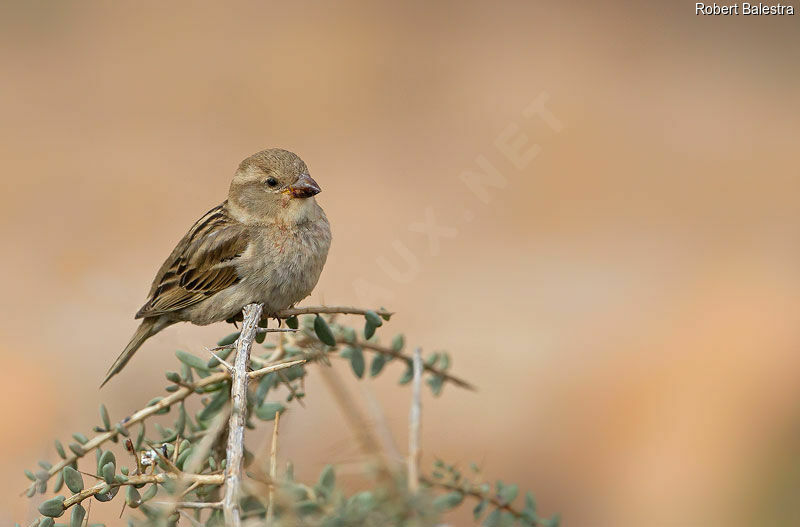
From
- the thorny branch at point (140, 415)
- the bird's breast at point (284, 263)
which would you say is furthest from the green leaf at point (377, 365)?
the bird's breast at point (284, 263)

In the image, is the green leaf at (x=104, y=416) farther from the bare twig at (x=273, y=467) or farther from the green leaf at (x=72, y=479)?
the bare twig at (x=273, y=467)

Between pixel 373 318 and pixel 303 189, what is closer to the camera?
pixel 373 318

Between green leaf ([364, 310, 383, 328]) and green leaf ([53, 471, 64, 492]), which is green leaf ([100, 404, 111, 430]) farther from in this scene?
green leaf ([364, 310, 383, 328])

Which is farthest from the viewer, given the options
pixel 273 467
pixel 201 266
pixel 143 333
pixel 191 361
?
pixel 143 333

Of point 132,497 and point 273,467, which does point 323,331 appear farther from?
point 273,467

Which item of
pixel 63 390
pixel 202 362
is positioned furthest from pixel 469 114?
pixel 202 362

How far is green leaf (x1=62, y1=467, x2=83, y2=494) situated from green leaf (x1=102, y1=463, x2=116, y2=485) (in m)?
0.09

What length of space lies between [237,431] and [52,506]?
2.08 feet

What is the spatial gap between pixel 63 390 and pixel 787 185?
6.91 m

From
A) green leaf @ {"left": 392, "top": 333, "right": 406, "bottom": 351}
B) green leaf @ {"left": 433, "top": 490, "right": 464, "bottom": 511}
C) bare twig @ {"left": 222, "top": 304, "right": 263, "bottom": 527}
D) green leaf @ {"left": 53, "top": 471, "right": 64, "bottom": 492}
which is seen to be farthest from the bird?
green leaf @ {"left": 433, "top": 490, "right": 464, "bottom": 511}

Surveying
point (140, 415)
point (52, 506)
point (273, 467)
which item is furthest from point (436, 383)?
point (273, 467)

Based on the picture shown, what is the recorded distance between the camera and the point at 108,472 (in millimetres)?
2068

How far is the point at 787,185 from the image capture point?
30.8 ft

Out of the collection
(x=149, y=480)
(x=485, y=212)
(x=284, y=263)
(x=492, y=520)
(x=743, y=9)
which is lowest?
(x=492, y=520)
